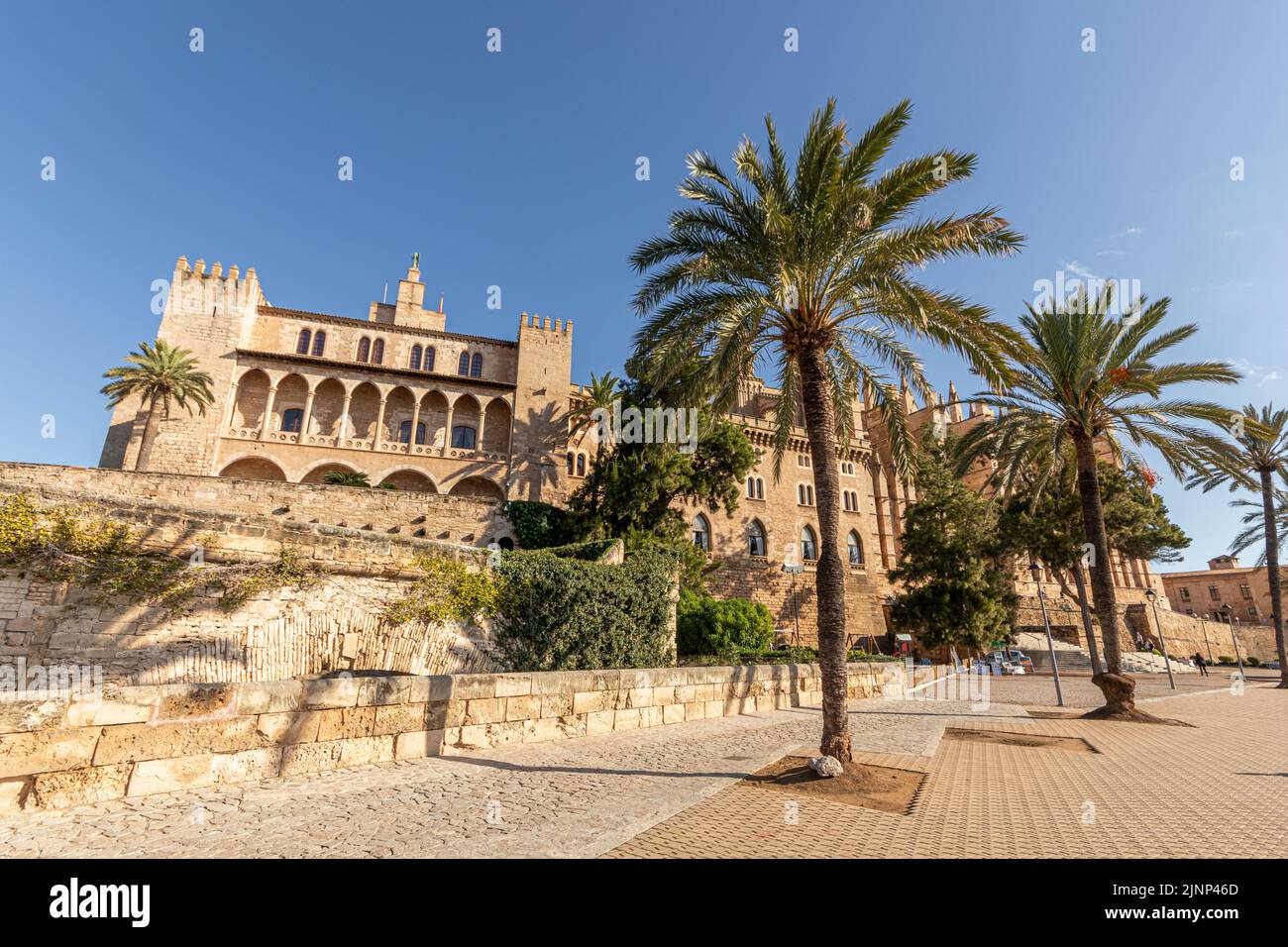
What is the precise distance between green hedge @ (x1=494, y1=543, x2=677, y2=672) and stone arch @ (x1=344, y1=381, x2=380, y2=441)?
25005 mm

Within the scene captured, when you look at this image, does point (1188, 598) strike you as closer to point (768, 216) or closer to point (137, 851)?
point (768, 216)

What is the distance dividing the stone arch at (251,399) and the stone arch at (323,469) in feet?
13.6

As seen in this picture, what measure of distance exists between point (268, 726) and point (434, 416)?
31882 millimetres

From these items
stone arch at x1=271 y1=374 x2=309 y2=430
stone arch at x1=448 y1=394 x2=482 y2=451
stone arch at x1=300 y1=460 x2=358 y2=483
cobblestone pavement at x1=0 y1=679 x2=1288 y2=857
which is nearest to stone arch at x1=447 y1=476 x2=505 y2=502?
stone arch at x1=448 y1=394 x2=482 y2=451

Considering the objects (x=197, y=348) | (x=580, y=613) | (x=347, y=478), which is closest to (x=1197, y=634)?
(x=580, y=613)

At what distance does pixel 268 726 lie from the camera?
19.0 feet

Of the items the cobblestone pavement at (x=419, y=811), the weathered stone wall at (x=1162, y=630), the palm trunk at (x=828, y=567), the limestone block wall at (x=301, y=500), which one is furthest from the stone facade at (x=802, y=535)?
the cobblestone pavement at (x=419, y=811)

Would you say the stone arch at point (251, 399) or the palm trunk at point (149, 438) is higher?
the stone arch at point (251, 399)

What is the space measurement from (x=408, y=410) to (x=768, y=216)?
31247mm

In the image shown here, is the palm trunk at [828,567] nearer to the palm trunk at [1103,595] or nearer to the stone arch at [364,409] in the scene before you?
the palm trunk at [1103,595]

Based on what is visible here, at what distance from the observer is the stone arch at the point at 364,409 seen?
1355 inches

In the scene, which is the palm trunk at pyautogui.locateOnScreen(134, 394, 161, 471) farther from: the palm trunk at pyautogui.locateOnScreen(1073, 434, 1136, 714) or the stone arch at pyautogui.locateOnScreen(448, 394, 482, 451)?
the palm trunk at pyautogui.locateOnScreen(1073, 434, 1136, 714)

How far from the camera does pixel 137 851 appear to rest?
387 centimetres
